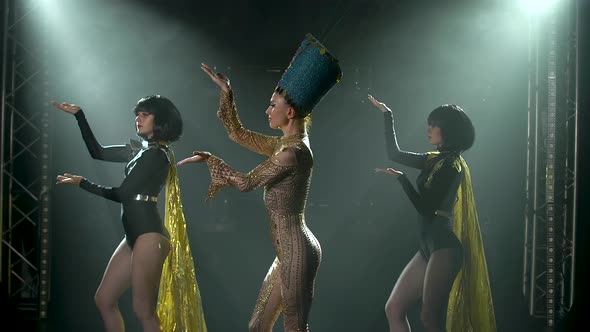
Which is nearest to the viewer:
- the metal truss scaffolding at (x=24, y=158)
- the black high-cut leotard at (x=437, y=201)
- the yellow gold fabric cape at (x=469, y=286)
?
the black high-cut leotard at (x=437, y=201)

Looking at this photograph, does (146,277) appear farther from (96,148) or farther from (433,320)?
(433,320)

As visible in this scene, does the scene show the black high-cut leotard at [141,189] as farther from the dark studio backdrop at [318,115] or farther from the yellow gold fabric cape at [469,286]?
the dark studio backdrop at [318,115]

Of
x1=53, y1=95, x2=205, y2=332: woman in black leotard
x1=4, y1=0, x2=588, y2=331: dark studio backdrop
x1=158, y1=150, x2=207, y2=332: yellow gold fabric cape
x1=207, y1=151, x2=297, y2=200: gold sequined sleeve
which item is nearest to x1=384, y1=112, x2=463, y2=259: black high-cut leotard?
x1=207, y1=151, x2=297, y2=200: gold sequined sleeve

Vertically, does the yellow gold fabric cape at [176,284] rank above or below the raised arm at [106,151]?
below

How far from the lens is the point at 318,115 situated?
6.33m

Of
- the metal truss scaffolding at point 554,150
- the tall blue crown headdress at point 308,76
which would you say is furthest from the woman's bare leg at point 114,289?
the metal truss scaffolding at point 554,150

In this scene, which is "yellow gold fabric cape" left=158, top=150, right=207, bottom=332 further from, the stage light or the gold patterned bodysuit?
the stage light

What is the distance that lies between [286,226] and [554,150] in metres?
3.17

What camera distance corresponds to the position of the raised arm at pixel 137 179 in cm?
360

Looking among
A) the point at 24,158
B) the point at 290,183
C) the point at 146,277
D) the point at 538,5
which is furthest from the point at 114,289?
the point at 538,5

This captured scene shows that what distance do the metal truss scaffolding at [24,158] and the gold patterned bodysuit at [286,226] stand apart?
2821 millimetres

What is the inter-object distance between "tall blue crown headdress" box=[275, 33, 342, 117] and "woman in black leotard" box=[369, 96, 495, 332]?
1.00 m

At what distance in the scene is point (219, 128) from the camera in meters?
6.32

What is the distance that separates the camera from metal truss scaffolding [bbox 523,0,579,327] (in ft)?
18.3
